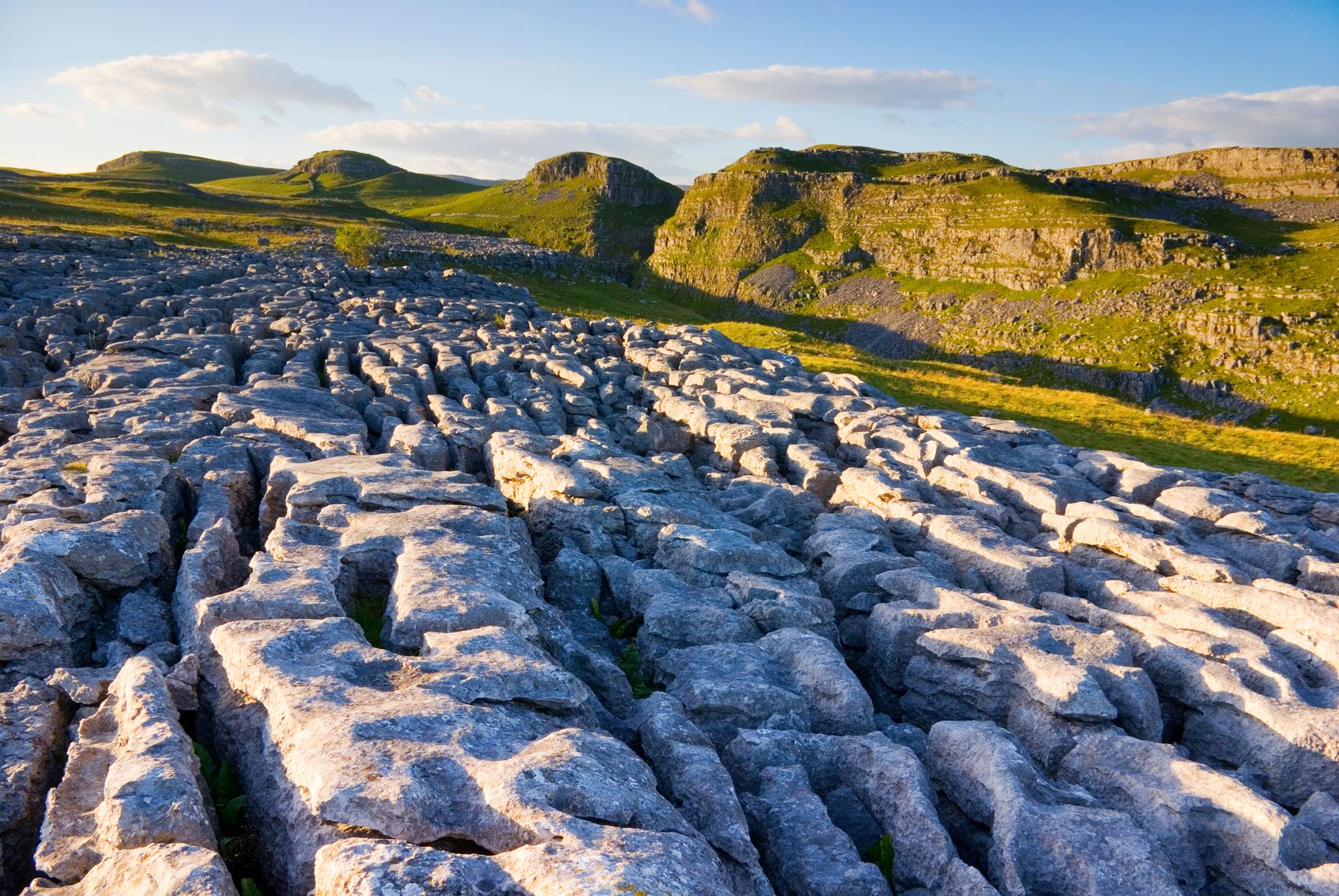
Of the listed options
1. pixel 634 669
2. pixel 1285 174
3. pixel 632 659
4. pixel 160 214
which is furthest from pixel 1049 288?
pixel 160 214

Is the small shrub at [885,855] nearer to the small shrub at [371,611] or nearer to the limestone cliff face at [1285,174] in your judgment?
the small shrub at [371,611]

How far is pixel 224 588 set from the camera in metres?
16.5

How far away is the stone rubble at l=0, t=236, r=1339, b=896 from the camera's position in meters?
9.60

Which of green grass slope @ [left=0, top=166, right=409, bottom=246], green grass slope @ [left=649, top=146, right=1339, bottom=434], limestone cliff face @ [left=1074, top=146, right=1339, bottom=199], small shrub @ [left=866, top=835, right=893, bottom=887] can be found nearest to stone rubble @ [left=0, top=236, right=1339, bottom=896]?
small shrub @ [left=866, top=835, right=893, bottom=887]

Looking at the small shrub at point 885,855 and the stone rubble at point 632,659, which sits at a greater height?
the stone rubble at point 632,659

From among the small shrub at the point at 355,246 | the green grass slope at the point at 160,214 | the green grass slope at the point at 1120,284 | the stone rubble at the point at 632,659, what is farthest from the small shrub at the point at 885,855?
the green grass slope at the point at 160,214

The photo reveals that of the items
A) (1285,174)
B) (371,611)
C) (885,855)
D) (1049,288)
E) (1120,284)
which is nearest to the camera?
(885,855)

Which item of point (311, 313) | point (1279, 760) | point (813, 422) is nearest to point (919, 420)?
point (813, 422)

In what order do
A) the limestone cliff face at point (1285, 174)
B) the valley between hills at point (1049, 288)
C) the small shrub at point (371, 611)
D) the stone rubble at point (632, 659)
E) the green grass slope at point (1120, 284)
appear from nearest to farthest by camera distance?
the stone rubble at point (632, 659) → the small shrub at point (371, 611) → the valley between hills at point (1049, 288) → the green grass slope at point (1120, 284) → the limestone cliff face at point (1285, 174)

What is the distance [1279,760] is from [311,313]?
2226 inches

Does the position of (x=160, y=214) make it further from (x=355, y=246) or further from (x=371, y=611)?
(x=371, y=611)

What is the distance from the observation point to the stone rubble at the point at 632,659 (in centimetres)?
960

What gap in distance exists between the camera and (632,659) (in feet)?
57.0

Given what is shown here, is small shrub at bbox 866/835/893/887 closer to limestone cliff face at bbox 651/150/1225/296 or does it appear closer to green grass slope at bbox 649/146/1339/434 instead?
green grass slope at bbox 649/146/1339/434
